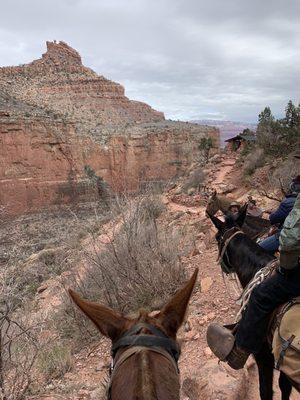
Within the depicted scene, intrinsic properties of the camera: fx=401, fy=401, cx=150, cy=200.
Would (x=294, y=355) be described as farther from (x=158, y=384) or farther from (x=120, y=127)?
(x=120, y=127)

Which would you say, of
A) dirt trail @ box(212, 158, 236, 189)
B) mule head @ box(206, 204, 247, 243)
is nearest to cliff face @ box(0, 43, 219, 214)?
dirt trail @ box(212, 158, 236, 189)

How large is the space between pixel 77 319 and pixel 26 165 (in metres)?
37.8

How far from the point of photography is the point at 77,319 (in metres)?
7.45

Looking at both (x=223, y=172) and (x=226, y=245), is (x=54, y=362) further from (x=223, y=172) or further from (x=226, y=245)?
(x=223, y=172)

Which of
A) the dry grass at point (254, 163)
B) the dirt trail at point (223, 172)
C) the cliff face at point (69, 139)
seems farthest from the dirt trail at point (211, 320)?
the cliff face at point (69, 139)

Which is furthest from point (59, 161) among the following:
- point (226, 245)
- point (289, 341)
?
point (289, 341)

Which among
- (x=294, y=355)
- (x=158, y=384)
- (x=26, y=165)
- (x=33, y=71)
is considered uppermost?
(x=33, y=71)

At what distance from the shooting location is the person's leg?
310 centimetres

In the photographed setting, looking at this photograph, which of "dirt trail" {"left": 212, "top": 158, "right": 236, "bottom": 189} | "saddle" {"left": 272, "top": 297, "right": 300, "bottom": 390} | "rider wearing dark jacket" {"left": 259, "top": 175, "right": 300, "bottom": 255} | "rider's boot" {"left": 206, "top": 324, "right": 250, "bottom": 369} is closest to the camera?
"saddle" {"left": 272, "top": 297, "right": 300, "bottom": 390}

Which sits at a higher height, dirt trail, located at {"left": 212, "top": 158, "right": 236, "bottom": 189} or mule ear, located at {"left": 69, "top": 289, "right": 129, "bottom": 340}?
mule ear, located at {"left": 69, "top": 289, "right": 129, "bottom": 340}

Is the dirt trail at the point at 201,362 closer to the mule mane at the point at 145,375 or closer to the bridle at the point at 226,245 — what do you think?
the bridle at the point at 226,245

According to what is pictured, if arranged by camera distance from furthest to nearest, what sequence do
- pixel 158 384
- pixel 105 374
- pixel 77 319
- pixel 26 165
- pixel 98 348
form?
pixel 26 165, pixel 77 319, pixel 98 348, pixel 105 374, pixel 158 384

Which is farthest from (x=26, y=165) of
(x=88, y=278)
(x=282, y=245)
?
(x=282, y=245)

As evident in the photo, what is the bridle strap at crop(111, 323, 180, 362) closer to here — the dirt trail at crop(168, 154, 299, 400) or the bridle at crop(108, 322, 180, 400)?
the bridle at crop(108, 322, 180, 400)
